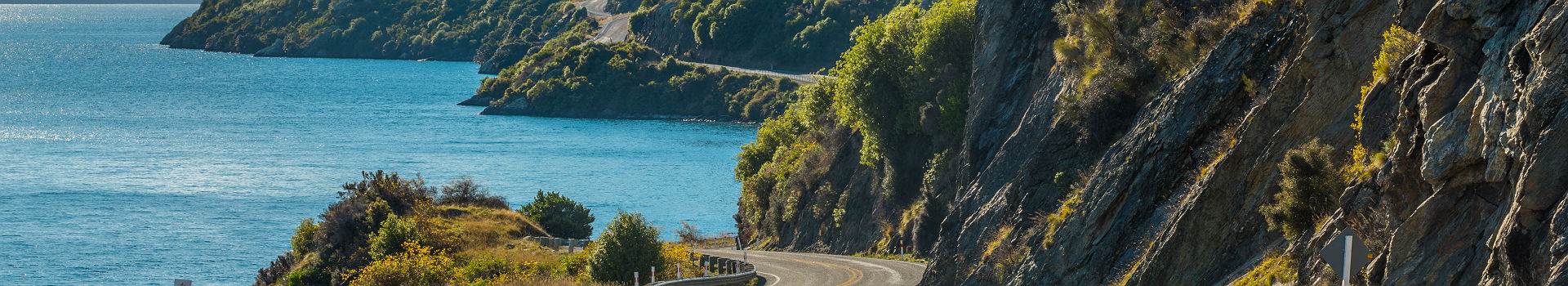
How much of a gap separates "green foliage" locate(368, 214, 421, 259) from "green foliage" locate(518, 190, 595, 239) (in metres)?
12.9

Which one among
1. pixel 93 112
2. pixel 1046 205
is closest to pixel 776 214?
pixel 1046 205

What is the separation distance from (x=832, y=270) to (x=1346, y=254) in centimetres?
2551

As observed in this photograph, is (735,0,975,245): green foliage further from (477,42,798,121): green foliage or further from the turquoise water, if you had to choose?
(477,42,798,121): green foliage

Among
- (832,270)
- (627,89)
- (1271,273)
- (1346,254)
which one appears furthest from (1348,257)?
(627,89)

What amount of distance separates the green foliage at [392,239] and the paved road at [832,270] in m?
10.4

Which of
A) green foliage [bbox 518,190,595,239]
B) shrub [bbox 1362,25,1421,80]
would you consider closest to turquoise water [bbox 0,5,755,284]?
green foliage [bbox 518,190,595,239]

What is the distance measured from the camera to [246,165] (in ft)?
371

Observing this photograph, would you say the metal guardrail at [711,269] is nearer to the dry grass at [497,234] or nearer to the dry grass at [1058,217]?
the dry grass at [497,234]

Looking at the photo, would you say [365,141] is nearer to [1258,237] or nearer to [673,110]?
[673,110]

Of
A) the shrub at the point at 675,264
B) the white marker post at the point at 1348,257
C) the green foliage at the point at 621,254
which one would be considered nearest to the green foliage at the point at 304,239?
the shrub at the point at 675,264

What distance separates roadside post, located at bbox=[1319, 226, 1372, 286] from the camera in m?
14.4

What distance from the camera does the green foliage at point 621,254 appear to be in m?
34.0

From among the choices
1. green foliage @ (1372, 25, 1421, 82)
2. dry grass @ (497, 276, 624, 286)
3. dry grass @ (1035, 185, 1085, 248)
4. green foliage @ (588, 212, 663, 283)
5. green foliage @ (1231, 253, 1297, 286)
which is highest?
green foliage @ (1372, 25, 1421, 82)

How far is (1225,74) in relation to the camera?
22109 mm
